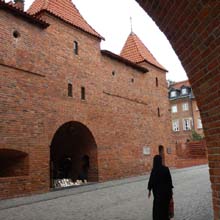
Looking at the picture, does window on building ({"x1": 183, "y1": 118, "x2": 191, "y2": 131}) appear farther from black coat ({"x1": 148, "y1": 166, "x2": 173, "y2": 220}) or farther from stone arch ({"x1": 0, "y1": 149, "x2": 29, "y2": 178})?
black coat ({"x1": 148, "y1": 166, "x2": 173, "y2": 220})

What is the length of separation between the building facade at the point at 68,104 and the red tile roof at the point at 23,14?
0.04 meters

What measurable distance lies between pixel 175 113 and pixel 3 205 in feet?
127

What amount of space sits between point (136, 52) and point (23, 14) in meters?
11.7

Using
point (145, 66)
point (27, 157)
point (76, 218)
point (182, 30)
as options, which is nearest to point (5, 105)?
point (27, 157)

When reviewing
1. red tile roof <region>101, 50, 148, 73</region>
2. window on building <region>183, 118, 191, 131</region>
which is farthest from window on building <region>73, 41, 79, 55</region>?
window on building <region>183, 118, 191, 131</region>

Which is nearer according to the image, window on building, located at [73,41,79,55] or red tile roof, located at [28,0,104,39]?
red tile roof, located at [28,0,104,39]

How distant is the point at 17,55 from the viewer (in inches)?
477

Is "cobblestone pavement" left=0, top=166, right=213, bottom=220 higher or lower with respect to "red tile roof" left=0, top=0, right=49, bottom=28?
lower

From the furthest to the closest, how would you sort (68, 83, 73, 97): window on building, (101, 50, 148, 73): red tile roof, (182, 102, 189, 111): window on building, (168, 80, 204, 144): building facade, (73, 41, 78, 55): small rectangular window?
1. (182, 102, 189, 111): window on building
2. (168, 80, 204, 144): building facade
3. (101, 50, 148, 73): red tile roof
4. (73, 41, 78, 55): small rectangular window
5. (68, 83, 73, 97): window on building

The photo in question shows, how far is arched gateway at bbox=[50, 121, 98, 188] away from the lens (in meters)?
15.9

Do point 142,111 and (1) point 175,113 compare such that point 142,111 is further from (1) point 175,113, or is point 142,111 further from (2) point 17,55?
(1) point 175,113

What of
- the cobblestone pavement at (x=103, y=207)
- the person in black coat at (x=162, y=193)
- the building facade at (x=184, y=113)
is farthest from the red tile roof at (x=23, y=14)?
the building facade at (x=184, y=113)

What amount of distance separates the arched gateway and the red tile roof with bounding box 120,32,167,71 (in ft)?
27.3

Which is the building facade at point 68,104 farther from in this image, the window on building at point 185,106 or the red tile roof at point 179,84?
the red tile roof at point 179,84
